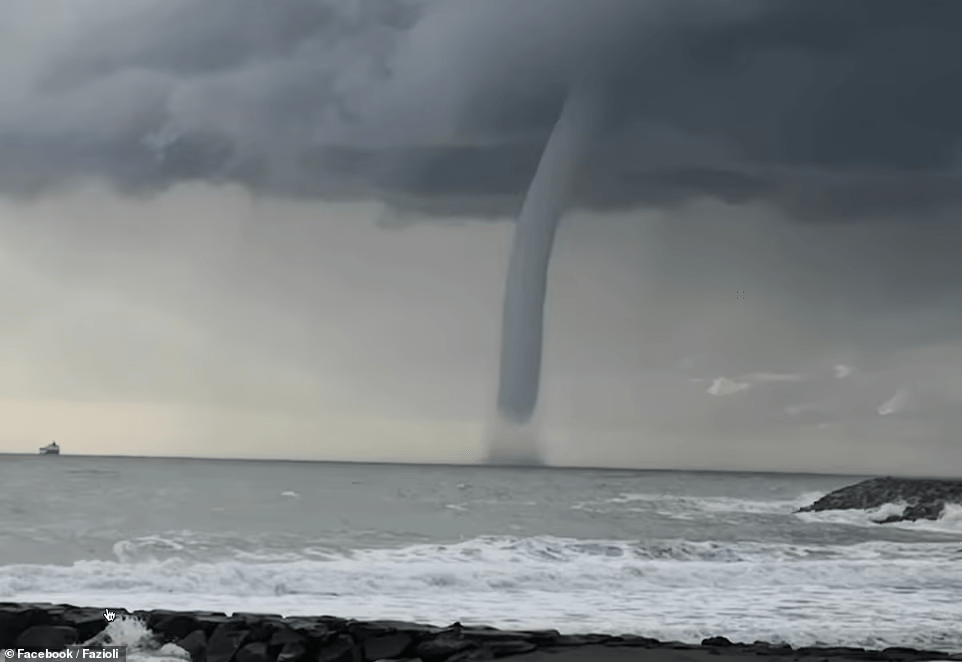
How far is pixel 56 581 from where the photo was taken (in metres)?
14.2

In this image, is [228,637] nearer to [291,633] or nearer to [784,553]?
[291,633]

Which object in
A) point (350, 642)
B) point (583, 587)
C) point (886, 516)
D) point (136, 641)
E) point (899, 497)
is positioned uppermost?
point (899, 497)

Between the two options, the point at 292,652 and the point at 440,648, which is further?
the point at 292,652

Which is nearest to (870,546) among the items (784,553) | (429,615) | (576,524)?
(784,553)

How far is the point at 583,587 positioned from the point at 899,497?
27534mm

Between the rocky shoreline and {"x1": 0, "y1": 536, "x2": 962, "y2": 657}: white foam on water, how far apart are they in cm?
127

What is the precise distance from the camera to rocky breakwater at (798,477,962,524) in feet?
110

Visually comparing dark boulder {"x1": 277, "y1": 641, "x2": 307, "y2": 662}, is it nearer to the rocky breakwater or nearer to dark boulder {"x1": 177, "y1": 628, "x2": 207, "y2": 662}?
dark boulder {"x1": 177, "y1": 628, "x2": 207, "y2": 662}

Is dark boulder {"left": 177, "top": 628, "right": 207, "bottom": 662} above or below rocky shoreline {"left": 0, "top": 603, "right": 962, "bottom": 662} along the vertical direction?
below

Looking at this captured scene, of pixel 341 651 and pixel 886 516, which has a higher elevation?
pixel 341 651

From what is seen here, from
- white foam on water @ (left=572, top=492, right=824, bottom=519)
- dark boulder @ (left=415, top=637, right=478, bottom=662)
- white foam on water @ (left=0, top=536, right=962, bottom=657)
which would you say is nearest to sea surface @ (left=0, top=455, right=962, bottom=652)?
white foam on water @ (left=0, top=536, right=962, bottom=657)

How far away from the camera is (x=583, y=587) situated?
14.5m

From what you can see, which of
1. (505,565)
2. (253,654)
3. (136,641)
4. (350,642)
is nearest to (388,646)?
(350,642)

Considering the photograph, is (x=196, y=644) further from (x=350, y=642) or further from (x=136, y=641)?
(x=350, y=642)
